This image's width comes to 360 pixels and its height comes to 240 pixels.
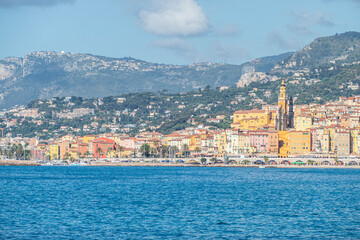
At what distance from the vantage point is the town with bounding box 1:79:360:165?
141 meters

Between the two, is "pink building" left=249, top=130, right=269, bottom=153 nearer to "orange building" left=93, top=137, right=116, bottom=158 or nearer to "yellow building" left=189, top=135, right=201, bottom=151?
"yellow building" left=189, top=135, right=201, bottom=151

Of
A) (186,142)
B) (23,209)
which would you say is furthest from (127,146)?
(23,209)

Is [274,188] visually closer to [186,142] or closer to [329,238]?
[329,238]

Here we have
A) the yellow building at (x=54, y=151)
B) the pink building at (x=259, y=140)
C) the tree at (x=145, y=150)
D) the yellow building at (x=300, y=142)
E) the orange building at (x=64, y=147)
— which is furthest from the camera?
the yellow building at (x=54, y=151)

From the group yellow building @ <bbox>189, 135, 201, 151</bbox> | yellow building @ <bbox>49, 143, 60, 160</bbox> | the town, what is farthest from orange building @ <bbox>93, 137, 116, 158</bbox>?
yellow building @ <bbox>189, 135, 201, 151</bbox>

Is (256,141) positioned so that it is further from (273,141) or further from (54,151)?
(54,151)

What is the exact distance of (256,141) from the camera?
488ft

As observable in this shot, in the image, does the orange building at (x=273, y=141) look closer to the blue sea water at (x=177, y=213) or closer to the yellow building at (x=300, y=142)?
the yellow building at (x=300, y=142)

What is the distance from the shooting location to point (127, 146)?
580 ft

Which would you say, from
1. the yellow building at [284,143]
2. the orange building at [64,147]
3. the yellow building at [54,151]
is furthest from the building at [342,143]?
the yellow building at [54,151]

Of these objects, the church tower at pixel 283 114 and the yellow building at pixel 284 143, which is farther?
the church tower at pixel 283 114

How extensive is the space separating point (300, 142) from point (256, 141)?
10.0 meters

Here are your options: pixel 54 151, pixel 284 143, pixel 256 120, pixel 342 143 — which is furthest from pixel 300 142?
pixel 54 151

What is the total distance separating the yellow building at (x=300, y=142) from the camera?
143 meters
